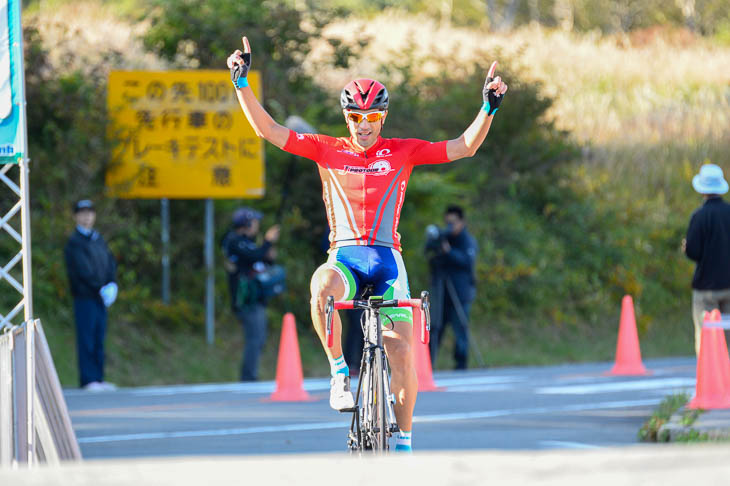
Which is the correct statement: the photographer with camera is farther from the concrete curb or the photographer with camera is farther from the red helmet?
the red helmet

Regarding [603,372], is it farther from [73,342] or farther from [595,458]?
[595,458]

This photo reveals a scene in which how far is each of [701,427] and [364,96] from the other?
4.35 m

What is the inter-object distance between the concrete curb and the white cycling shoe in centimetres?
363

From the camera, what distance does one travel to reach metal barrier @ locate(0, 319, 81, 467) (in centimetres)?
629

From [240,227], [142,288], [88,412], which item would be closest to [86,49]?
[142,288]

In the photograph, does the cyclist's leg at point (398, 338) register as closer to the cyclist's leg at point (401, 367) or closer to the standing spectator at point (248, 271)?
the cyclist's leg at point (401, 367)

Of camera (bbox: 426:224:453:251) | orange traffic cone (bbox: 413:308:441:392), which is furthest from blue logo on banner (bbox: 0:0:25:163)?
camera (bbox: 426:224:453:251)

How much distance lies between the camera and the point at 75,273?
1452 centimetres

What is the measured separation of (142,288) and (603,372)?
22.6ft

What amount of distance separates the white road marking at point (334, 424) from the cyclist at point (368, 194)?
3.99 m

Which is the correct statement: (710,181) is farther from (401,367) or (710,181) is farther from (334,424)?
(401,367)

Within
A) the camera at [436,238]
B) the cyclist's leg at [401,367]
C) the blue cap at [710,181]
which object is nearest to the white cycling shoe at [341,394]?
the cyclist's leg at [401,367]

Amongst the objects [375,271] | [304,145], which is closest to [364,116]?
[304,145]

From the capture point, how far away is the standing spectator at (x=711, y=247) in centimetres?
1259
